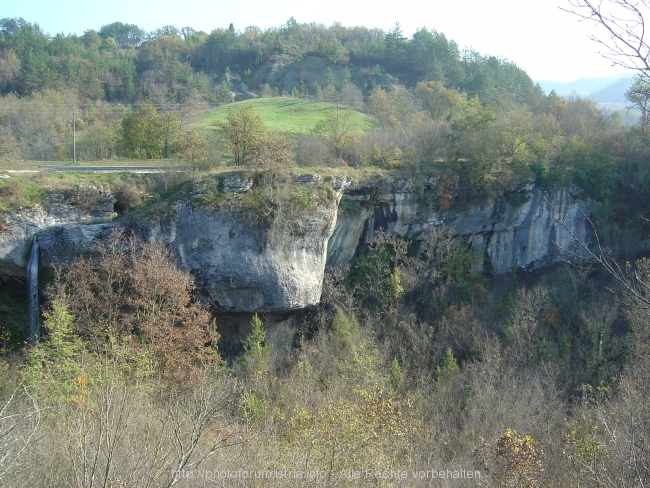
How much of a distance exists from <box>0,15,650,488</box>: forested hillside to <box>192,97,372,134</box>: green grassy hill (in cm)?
563

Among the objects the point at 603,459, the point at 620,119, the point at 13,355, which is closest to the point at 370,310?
the point at 13,355

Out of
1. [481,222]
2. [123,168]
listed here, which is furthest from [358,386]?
[481,222]

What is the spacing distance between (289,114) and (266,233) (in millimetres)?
23796

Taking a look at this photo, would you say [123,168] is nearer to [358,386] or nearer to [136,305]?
[136,305]

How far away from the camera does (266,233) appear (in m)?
19.4

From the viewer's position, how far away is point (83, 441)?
5543mm

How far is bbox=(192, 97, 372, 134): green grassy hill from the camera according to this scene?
35250 millimetres

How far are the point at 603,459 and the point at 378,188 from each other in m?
16.4

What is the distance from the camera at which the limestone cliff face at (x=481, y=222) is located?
76.9 ft

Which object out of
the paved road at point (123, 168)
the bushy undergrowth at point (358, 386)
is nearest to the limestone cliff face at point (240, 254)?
the bushy undergrowth at point (358, 386)

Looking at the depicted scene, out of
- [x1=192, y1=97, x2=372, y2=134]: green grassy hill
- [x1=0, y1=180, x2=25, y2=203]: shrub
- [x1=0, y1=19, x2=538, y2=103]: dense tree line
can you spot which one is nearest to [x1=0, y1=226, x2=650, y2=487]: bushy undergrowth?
[x1=0, y1=180, x2=25, y2=203]: shrub

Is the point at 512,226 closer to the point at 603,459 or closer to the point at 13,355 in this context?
the point at 603,459

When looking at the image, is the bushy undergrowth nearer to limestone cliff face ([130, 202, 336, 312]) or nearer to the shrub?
limestone cliff face ([130, 202, 336, 312])

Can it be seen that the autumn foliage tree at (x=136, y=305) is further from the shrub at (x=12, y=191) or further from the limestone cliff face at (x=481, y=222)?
the limestone cliff face at (x=481, y=222)
